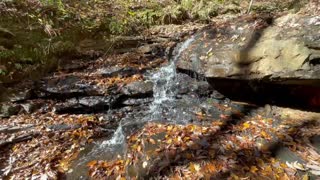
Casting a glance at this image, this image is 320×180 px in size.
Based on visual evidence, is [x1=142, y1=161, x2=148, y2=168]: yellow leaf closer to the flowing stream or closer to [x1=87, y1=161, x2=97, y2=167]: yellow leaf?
the flowing stream

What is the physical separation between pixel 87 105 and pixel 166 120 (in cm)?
217

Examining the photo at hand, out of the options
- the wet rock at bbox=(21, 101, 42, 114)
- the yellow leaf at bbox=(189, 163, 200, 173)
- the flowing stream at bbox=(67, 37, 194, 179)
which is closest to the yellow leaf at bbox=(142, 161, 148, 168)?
the flowing stream at bbox=(67, 37, 194, 179)

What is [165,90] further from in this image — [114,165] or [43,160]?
[43,160]

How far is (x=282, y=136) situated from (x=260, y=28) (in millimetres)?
2958

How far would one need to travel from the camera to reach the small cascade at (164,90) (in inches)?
232

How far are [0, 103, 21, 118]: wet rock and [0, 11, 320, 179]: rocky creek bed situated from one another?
0.02 m

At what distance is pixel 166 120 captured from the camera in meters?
5.43

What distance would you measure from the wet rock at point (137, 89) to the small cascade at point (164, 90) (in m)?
0.17

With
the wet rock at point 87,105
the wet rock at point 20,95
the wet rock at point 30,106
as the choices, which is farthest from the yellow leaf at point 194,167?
the wet rock at point 20,95

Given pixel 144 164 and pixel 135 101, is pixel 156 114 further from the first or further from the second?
pixel 144 164

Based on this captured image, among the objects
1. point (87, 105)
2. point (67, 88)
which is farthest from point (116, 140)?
point (67, 88)

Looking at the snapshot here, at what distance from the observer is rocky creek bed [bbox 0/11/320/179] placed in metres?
3.94

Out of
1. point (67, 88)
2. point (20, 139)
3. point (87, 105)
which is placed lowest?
point (20, 139)

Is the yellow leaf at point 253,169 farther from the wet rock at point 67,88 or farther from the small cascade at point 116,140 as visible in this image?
the wet rock at point 67,88
